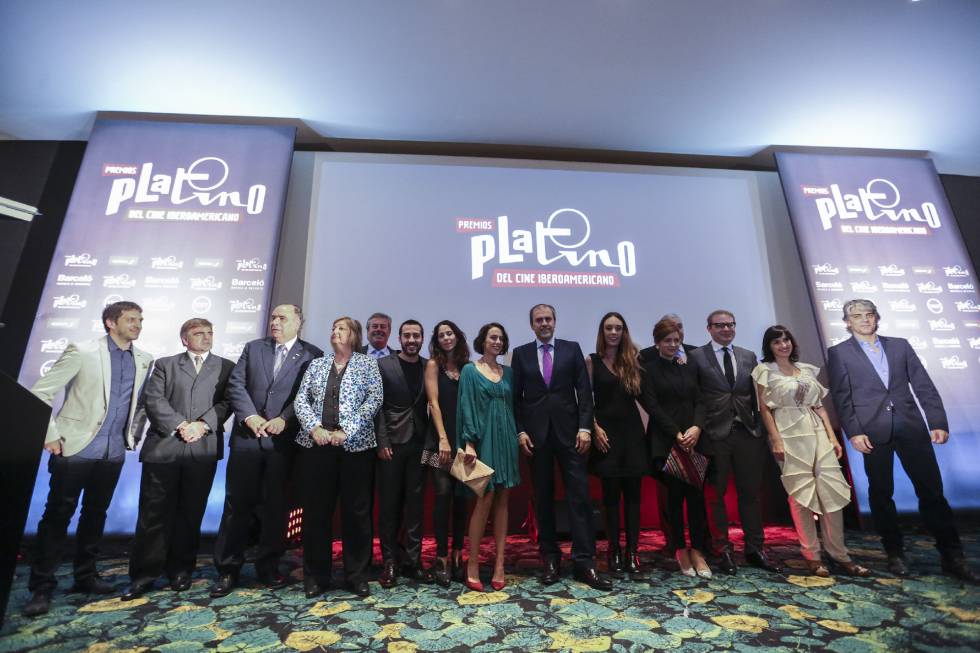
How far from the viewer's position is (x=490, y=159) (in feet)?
16.1

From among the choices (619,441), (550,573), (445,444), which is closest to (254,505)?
(445,444)

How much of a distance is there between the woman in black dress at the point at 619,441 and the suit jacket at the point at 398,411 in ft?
3.42

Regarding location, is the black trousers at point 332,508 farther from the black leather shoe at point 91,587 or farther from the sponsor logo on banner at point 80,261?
the sponsor logo on banner at point 80,261

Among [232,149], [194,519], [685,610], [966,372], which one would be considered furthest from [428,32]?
[966,372]

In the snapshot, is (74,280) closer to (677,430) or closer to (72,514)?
(72,514)

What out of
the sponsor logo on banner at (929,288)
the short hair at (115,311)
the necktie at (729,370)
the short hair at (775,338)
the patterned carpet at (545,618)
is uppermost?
the sponsor logo on banner at (929,288)

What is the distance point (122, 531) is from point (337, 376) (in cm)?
232

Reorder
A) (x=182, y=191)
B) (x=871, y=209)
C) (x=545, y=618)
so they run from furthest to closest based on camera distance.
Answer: (x=871, y=209)
(x=182, y=191)
(x=545, y=618)

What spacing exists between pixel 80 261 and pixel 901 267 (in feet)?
24.3

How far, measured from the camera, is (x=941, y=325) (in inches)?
173

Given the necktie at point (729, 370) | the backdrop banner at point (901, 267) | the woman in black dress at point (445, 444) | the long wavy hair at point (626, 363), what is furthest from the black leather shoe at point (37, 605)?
the backdrop banner at point (901, 267)

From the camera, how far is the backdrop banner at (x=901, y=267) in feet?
13.5

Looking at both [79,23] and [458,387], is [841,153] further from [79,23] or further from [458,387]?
[79,23]

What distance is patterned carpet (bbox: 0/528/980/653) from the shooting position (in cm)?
193
